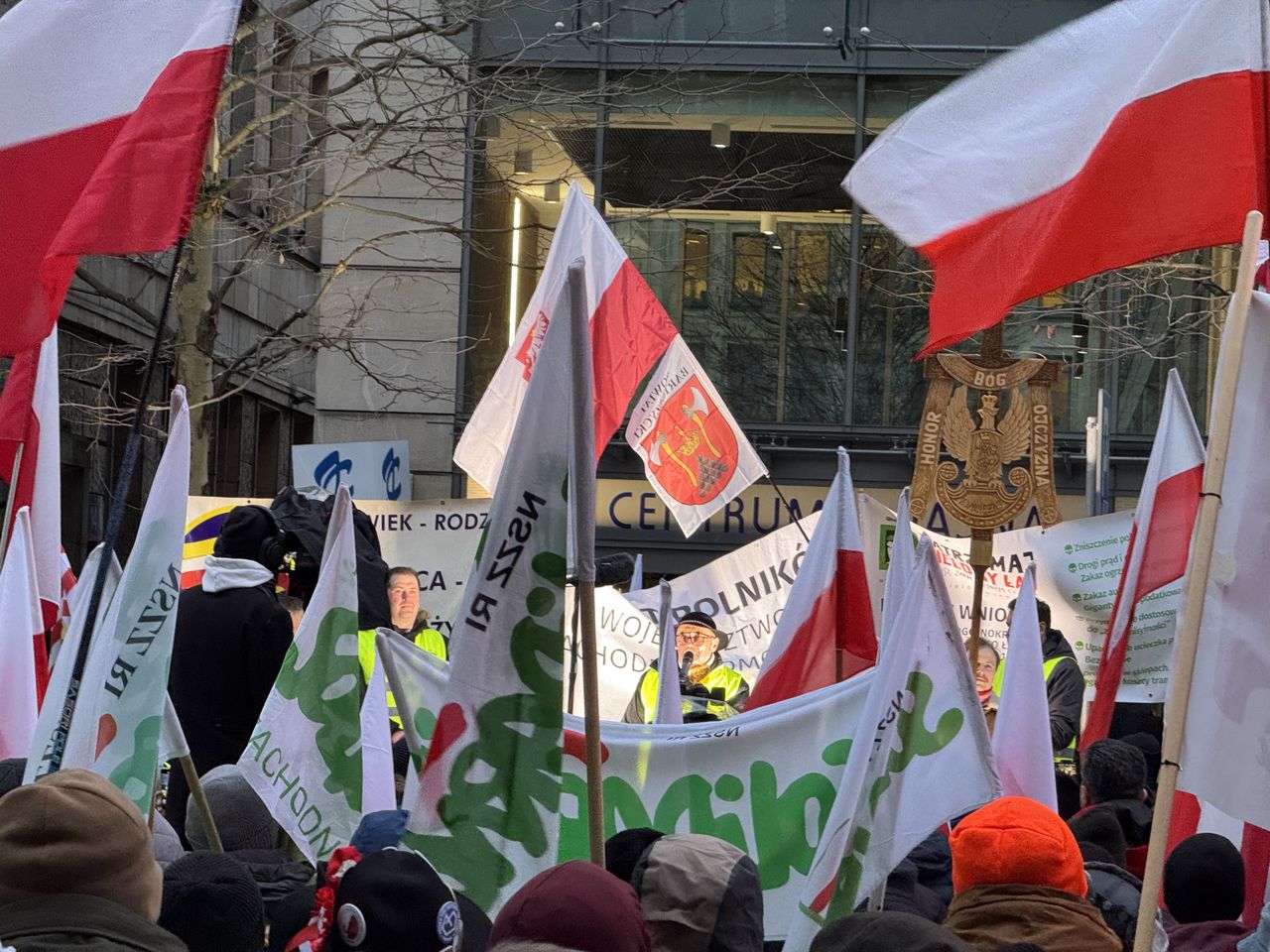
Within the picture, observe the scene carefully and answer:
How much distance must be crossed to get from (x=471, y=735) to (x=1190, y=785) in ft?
5.03

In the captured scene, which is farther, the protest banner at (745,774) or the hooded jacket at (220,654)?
the hooded jacket at (220,654)

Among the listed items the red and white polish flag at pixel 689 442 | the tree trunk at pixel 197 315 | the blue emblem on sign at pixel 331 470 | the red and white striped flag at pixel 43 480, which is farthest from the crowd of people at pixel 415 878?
the blue emblem on sign at pixel 331 470

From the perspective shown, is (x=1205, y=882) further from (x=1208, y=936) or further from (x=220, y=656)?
(x=220, y=656)

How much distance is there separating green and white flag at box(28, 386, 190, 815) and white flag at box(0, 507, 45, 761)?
1.45 m

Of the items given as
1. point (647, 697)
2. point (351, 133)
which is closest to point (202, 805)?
point (647, 697)

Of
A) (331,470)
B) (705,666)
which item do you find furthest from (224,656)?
(331,470)

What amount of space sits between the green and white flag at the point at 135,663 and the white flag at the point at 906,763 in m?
1.66

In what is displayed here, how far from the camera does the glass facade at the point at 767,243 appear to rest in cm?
1736

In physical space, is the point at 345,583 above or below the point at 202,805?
above

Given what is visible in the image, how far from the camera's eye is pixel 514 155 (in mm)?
A: 15734

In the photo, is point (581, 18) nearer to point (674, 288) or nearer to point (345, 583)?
point (674, 288)

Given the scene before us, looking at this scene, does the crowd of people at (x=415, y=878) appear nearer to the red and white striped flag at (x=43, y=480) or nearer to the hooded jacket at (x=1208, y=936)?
the hooded jacket at (x=1208, y=936)

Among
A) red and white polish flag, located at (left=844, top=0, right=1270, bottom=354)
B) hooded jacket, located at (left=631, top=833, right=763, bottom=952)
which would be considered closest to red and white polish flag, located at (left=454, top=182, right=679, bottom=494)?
red and white polish flag, located at (left=844, top=0, right=1270, bottom=354)

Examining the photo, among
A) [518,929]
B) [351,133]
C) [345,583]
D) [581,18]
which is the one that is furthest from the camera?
[581,18]
